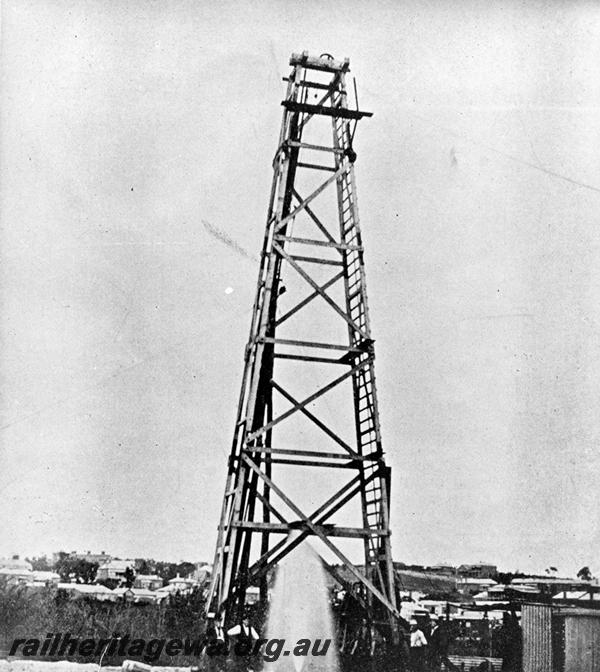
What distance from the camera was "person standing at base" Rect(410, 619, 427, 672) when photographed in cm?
1042

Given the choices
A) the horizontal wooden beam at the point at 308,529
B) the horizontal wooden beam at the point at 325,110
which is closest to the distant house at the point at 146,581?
the horizontal wooden beam at the point at 308,529

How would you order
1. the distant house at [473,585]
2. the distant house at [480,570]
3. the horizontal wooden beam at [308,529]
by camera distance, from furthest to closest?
the distant house at [473,585] < the distant house at [480,570] < the horizontal wooden beam at [308,529]

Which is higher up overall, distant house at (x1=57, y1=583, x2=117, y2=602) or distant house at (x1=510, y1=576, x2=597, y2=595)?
distant house at (x1=510, y1=576, x2=597, y2=595)

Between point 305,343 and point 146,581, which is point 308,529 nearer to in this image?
point 305,343

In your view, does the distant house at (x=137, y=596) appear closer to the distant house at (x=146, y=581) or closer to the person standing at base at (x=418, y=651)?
the distant house at (x=146, y=581)

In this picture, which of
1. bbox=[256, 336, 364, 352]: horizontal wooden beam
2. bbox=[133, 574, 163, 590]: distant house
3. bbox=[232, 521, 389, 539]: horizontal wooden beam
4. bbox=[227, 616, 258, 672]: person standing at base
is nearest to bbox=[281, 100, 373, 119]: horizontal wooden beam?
bbox=[256, 336, 364, 352]: horizontal wooden beam

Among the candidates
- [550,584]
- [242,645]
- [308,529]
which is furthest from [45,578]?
[550,584]

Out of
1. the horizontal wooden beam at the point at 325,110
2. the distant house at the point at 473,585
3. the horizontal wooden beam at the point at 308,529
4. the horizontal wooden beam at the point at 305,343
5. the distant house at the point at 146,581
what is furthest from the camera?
the distant house at the point at 473,585

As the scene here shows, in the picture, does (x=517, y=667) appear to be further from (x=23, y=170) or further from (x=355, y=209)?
(x=23, y=170)

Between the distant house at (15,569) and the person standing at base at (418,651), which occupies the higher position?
the distant house at (15,569)

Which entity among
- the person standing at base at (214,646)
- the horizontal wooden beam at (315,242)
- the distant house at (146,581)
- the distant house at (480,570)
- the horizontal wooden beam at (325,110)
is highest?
the horizontal wooden beam at (325,110)

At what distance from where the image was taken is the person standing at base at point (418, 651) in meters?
10.4

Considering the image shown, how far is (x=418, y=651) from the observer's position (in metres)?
10.9

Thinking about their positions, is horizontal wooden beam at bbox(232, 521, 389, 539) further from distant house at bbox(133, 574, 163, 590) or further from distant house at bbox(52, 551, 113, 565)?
distant house at bbox(133, 574, 163, 590)
